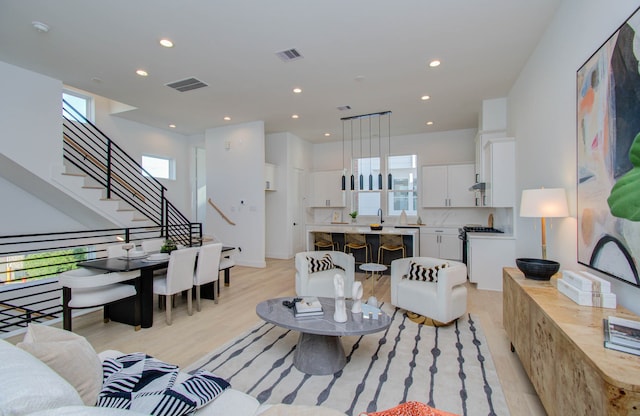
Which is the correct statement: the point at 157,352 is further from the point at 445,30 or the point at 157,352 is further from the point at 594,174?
the point at 445,30

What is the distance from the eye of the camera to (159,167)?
7547 mm

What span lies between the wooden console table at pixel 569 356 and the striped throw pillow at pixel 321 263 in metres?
2.36

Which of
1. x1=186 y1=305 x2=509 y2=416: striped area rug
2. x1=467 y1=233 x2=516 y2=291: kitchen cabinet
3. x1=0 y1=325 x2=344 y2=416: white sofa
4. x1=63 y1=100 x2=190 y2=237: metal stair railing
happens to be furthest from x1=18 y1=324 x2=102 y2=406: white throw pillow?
x1=467 y1=233 x2=516 y2=291: kitchen cabinet

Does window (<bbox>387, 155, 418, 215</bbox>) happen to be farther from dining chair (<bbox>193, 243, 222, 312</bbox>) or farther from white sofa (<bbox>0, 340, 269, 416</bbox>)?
white sofa (<bbox>0, 340, 269, 416</bbox>)

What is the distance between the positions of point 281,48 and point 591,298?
146 inches

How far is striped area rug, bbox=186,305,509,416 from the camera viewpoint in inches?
83.2

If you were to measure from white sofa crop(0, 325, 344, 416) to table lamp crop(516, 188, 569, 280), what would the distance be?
7.11ft

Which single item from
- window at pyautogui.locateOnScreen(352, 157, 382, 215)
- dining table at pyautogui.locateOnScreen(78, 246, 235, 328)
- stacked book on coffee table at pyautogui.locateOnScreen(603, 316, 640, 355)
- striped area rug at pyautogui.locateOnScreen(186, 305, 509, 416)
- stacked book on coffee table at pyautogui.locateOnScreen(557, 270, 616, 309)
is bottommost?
striped area rug at pyautogui.locateOnScreen(186, 305, 509, 416)

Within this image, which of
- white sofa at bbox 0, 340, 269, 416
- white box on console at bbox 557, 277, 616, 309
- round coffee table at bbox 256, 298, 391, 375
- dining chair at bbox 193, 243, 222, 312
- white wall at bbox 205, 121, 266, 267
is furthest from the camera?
white wall at bbox 205, 121, 266, 267

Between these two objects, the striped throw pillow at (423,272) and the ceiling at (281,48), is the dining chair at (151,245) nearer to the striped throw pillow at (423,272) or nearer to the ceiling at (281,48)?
the ceiling at (281,48)

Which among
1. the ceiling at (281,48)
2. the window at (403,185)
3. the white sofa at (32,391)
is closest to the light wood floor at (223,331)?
the white sofa at (32,391)

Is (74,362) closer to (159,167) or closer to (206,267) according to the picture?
(206,267)

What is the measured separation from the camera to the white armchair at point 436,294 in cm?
322

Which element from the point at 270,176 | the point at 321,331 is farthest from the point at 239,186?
the point at 321,331
